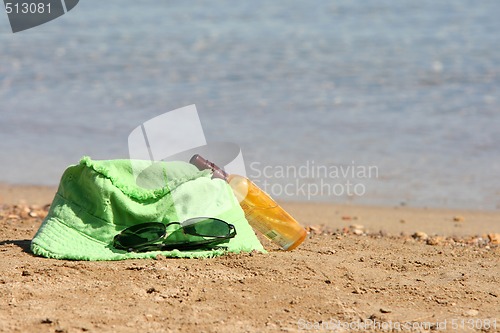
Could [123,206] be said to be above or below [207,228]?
above

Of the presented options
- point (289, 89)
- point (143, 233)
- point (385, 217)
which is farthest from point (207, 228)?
point (289, 89)

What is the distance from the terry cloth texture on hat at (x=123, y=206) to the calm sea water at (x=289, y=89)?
9.17ft

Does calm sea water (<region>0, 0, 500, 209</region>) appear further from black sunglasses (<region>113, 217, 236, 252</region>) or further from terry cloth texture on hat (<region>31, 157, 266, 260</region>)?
black sunglasses (<region>113, 217, 236, 252</region>)

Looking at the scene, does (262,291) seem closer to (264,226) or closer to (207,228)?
(207,228)

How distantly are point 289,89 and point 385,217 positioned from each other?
16.2ft

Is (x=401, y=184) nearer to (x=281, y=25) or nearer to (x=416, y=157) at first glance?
(x=416, y=157)

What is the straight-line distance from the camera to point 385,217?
21.8 feet

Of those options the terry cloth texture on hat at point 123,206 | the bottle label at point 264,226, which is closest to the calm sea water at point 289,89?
the bottle label at point 264,226

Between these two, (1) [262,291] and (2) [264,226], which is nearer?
(1) [262,291]

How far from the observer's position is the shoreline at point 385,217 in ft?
20.5

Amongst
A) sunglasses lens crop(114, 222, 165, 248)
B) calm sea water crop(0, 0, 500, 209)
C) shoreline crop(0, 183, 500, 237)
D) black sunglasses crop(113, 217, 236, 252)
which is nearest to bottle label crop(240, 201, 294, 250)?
black sunglasses crop(113, 217, 236, 252)

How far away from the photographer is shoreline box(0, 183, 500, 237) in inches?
246

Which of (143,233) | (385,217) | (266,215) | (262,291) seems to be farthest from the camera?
(385,217)

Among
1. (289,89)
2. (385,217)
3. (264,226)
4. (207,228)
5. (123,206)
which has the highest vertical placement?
(123,206)
